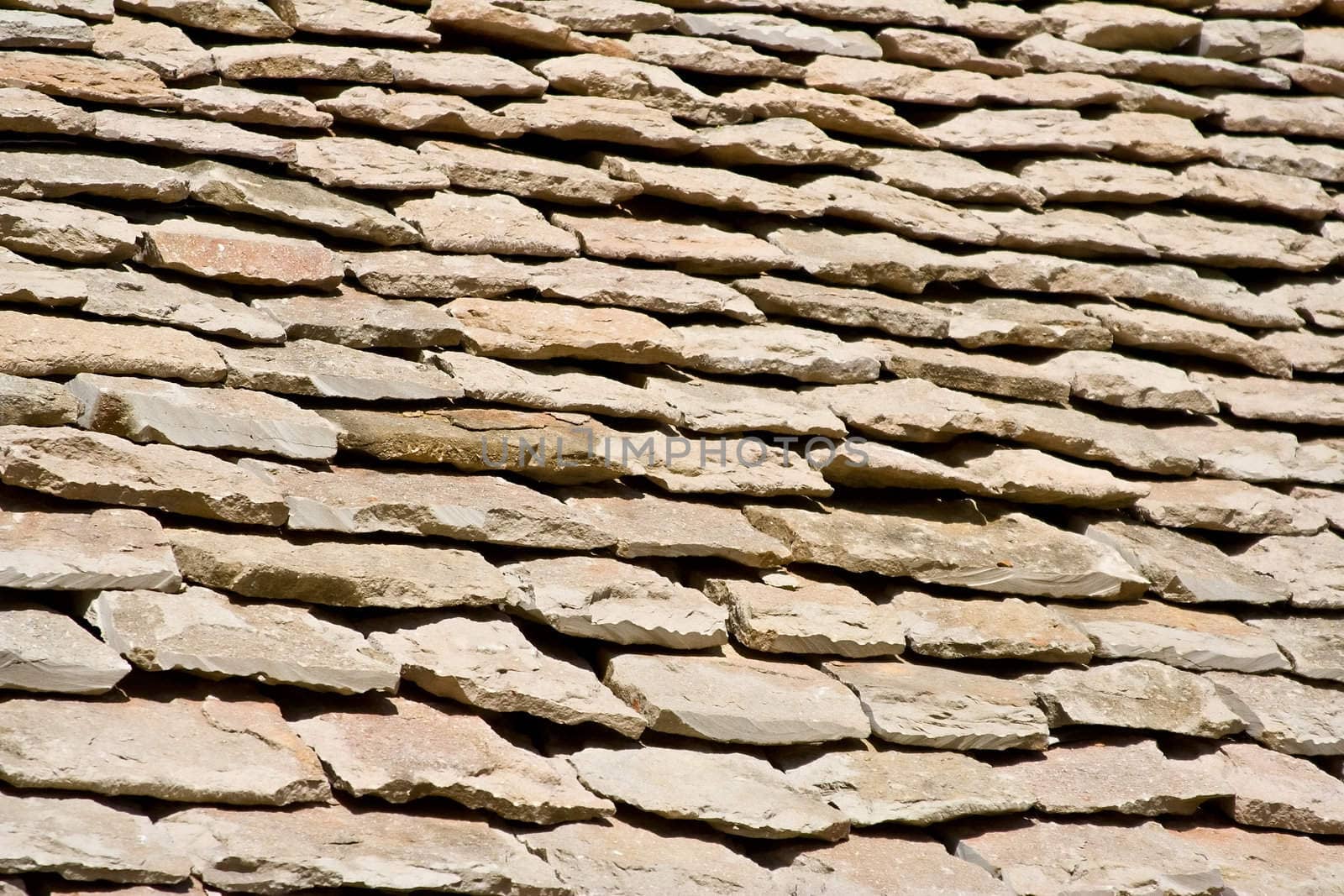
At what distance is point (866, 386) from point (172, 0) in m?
1.61

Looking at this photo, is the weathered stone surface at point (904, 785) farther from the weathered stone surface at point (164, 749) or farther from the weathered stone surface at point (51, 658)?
the weathered stone surface at point (51, 658)

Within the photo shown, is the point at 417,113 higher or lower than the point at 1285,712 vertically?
higher

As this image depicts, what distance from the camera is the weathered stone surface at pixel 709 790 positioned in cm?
229

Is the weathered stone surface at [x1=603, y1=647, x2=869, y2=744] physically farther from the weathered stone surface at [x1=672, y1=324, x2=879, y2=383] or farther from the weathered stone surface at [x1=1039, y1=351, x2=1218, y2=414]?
the weathered stone surface at [x1=1039, y1=351, x2=1218, y2=414]

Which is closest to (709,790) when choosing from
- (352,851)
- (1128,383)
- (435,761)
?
(435,761)

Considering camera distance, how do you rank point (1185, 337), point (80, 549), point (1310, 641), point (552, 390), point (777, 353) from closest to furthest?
point (80, 549) → point (552, 390) → point (777, 353) → point (1310, 641) → point (1185, 337)

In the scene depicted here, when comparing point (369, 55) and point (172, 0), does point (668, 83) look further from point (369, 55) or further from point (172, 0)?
point (172, 0)

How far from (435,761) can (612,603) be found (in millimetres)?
435

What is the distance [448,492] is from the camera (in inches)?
97.1

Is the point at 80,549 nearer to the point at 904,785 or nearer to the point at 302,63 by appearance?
the point at 302,63

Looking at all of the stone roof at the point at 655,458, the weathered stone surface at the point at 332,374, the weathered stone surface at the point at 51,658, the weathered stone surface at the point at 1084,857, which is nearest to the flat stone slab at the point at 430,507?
the stone roof at the point at 655,458

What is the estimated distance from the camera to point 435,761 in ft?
7.13

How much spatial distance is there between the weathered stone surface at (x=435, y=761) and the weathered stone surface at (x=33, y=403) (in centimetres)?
61

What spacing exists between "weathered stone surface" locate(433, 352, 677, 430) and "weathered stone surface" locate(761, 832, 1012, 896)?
0.82 meters
